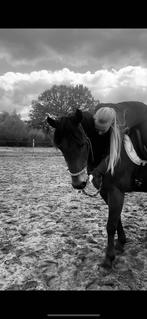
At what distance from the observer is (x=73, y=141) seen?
251 cm

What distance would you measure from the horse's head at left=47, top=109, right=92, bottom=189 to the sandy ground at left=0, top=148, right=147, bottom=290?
127cm

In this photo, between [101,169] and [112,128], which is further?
[101,169]

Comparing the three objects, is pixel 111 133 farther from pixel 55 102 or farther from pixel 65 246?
pixel 55 102

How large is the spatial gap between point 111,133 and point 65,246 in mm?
2045

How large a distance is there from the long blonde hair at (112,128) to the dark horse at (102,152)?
128 millimetres

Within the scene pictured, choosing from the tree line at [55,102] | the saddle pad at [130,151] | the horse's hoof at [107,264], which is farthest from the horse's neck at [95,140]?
the tree line at [55,102]

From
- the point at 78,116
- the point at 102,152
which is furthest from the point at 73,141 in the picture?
the point at 102,152

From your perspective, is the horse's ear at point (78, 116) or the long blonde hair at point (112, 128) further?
the long blonde hair at point (112, 128)

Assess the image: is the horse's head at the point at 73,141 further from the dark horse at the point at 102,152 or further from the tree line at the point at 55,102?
the tree line at the point at 55,102

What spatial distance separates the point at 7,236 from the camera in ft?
13.0

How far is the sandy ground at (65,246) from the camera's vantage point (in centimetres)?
270

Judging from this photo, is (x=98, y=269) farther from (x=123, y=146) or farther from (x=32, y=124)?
(x=32, y=124)

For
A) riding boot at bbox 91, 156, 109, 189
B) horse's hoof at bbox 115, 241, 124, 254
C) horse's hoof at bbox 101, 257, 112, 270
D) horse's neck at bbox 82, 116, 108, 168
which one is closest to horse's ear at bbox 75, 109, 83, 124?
horse's neck at bbox 82, 116, 108, 168
